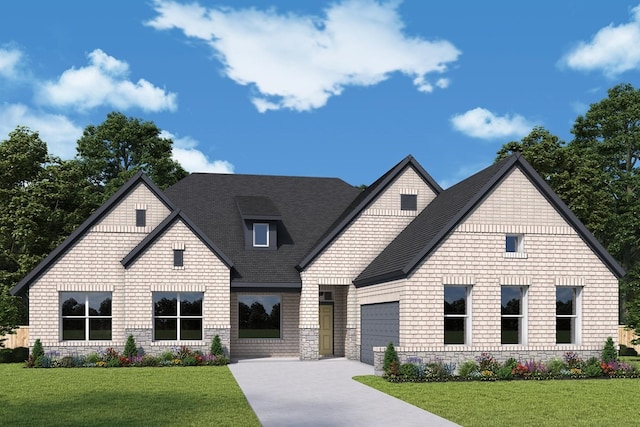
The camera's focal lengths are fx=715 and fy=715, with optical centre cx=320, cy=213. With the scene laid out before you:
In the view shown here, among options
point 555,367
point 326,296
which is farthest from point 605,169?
point 555,367

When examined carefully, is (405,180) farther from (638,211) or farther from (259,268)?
(638,211)

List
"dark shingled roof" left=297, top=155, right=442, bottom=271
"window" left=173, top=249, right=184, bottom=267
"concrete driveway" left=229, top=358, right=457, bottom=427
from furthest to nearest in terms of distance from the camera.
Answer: "dark shingled roof" left=297, top=155, right=442, bottom=271 < "window" left=173, top=249, right=184, bottom=267 < "concrete driveway" left=229, top=358, right=457, bottom=427

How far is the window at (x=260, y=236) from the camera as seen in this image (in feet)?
112

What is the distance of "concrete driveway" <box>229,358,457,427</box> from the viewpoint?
47.6 feet

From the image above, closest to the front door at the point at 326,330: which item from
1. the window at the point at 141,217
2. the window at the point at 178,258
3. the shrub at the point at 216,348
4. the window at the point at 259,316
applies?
the window at the point at 259,316

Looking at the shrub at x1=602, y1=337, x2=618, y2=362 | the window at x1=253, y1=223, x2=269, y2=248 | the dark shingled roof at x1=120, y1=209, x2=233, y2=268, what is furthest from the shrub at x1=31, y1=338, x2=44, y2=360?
the shrub at x1=602, y1=337, x2=618, y2=362

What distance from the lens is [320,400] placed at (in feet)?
58.3

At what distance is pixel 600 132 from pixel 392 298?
36466mm

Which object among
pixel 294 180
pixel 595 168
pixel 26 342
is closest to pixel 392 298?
pixel 294 180

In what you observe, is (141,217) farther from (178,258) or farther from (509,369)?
(509,369)

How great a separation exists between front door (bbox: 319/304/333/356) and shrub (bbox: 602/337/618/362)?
1256cm

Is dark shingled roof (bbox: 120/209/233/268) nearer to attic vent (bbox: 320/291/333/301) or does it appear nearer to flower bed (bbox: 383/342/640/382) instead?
attic vent (bbox: 320/291/333/301)

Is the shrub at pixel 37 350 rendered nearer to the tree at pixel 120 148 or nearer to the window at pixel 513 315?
the window at pixel 513 315

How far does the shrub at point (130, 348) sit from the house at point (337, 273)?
47cm
